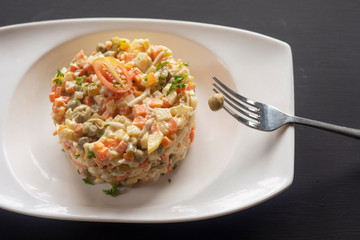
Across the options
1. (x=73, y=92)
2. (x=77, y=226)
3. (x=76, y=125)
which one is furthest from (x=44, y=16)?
(x=77, y=226)

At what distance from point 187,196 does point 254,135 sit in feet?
2.90

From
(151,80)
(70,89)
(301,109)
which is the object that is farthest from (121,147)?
(301,109)

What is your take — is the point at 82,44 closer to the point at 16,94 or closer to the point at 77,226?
the point at 16,94

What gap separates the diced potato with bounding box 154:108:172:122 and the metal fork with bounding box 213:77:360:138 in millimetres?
612

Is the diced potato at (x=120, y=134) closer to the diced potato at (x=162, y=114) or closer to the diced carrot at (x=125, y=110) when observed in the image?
the diced carrot at (x=125, y=110)

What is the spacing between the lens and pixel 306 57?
509 cm

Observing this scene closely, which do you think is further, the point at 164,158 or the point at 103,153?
the point at 164,158

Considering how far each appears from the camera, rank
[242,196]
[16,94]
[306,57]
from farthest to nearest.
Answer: [306,57]
[16,94]
[242,196]

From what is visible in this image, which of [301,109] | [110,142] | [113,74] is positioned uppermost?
[113,74]

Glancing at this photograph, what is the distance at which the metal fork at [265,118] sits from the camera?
386 centimetres

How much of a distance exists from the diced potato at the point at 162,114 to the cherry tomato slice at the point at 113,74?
0.38 metres

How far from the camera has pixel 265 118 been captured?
12.8 ft

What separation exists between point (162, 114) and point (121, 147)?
1.55 feet

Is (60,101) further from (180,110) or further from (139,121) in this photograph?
(180,110)
